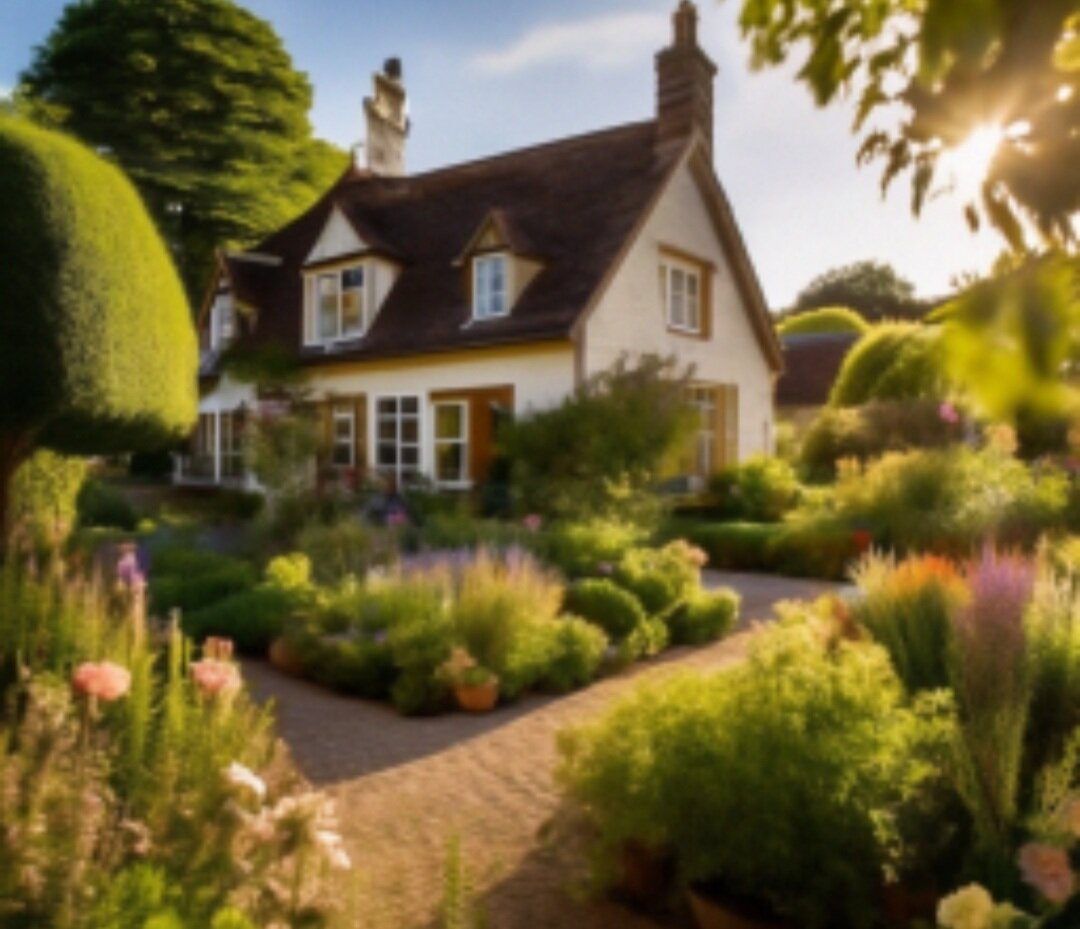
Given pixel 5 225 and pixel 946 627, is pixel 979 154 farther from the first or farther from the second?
pixel 5 225

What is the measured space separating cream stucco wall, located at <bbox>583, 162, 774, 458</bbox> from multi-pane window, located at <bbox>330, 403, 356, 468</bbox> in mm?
5901

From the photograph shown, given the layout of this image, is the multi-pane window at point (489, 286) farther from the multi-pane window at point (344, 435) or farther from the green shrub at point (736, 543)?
the green shrub at point (736, 543)

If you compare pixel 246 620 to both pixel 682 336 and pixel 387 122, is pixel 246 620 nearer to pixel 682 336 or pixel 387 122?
pixel 682 336

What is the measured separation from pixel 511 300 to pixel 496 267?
31.4 inches

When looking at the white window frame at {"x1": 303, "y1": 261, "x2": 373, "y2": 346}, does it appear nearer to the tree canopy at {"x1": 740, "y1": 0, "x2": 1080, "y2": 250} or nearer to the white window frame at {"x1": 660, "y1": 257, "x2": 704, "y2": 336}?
the white window frame at {"x1": 660, "y1": 257, "x2": 704, "y2": 336}

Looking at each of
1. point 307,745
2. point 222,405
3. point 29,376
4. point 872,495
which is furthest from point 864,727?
point 222,405

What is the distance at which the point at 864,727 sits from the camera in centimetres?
343

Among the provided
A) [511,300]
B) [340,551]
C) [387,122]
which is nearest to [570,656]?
[340,551]

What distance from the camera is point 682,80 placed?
17.2 meters

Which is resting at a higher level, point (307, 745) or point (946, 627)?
point (946, 627)

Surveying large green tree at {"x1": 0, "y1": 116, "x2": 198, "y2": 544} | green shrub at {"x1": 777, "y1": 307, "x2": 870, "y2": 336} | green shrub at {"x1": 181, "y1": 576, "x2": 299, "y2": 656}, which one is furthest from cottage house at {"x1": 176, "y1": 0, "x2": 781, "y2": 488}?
green shrub at {"x1": 777, "y1": 307, "x2": 870, "y2": 336}

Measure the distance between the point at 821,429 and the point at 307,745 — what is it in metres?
16.8

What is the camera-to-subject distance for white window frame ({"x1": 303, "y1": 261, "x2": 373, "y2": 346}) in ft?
62.8

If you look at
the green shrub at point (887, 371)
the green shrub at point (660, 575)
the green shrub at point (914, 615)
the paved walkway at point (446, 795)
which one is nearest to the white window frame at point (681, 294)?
the green shrub at point (887, 371)
